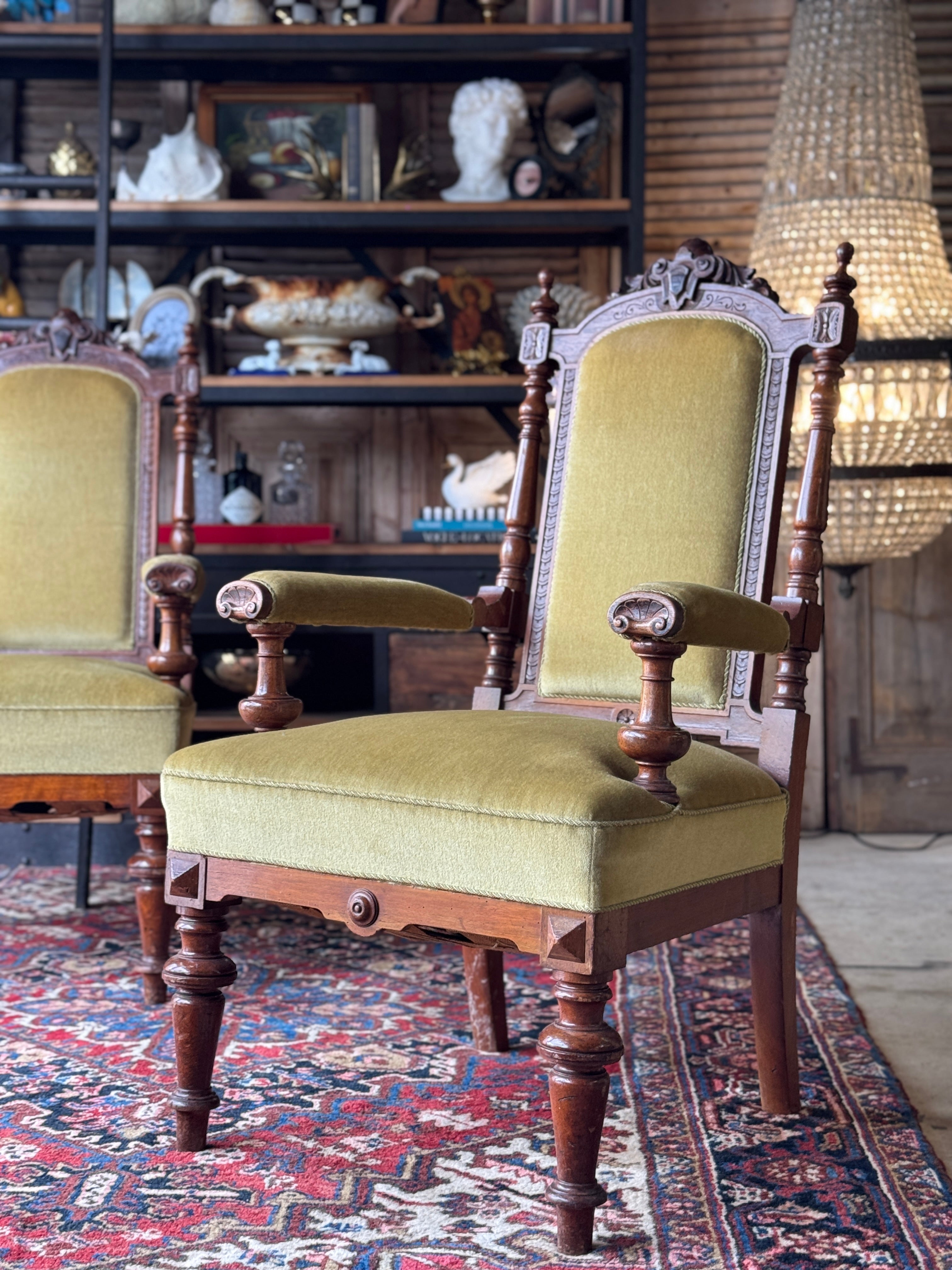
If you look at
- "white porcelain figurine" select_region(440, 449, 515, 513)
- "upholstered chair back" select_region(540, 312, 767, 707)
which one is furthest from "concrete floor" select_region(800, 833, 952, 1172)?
"white porcelain figurine" select_region(440, 449, 515, 513)

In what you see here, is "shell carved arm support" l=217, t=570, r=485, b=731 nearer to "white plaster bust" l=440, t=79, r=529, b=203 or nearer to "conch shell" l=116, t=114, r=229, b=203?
"white plaster bust" l=440, t=79, r=529, b=203

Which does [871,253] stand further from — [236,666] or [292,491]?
[236,666]

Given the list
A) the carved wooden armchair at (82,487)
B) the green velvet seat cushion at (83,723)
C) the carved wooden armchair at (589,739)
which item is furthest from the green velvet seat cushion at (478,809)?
the carved wooden armchair at (82,487)

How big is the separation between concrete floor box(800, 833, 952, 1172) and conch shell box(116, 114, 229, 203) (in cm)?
218

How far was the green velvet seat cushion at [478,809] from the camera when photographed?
51.4 inches

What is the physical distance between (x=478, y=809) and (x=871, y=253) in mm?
2300

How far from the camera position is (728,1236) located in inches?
55.2

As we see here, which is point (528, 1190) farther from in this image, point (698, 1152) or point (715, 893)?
point (715, 893)

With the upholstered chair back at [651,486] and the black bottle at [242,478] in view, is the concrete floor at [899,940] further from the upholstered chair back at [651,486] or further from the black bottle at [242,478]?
the black bottle at [242,478]

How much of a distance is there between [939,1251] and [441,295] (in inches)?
100

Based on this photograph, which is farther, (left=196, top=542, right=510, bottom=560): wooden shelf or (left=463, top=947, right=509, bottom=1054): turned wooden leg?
(left=196, top=542, right=510, bottom=560): wooden shelf

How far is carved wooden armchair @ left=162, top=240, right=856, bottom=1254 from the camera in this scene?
133 cm

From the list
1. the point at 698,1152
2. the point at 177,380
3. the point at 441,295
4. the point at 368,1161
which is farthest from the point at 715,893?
the point at 441,295

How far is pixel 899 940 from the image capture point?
2.66m
